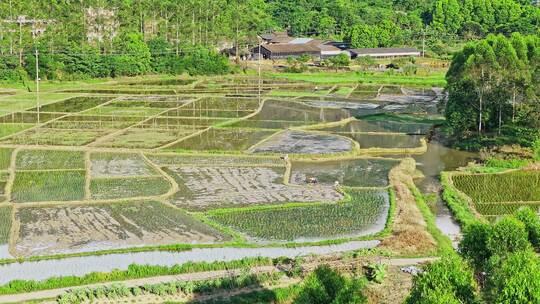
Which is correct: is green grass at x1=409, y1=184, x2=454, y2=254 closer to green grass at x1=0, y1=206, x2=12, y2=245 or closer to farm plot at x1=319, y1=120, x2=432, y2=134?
farm plot at x1=319, y1=120, x2=432, y2=134

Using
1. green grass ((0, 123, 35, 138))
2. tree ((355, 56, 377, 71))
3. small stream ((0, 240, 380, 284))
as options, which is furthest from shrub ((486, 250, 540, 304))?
tree ((355, 56, 377, 71))

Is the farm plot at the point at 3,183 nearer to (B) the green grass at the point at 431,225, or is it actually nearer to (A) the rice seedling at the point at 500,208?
(B) the green grass at the point at 431,225

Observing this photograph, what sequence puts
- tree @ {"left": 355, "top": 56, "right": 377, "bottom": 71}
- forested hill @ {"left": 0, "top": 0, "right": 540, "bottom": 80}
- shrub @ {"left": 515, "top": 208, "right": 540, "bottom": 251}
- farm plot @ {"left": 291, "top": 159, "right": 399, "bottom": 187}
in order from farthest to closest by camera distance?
tree @ {"left": 355, "top": 56, "right": 377, "bottom": 71}
forested hill @ {"left": 0, "top": 0, "right": 540, "bottom": 80}
farm plot @ {"left": 291, "top": 159, "right": 399, "bottom": 187}
shrub @ {"left": 515, "top": 208, "right": 540, "bottom": 251}

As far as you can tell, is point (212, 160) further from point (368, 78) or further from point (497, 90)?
point (368, 78)

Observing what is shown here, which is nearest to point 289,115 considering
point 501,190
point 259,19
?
point 501,190

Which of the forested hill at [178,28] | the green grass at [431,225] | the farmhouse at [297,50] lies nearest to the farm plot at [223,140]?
the green grass at [431,225]
